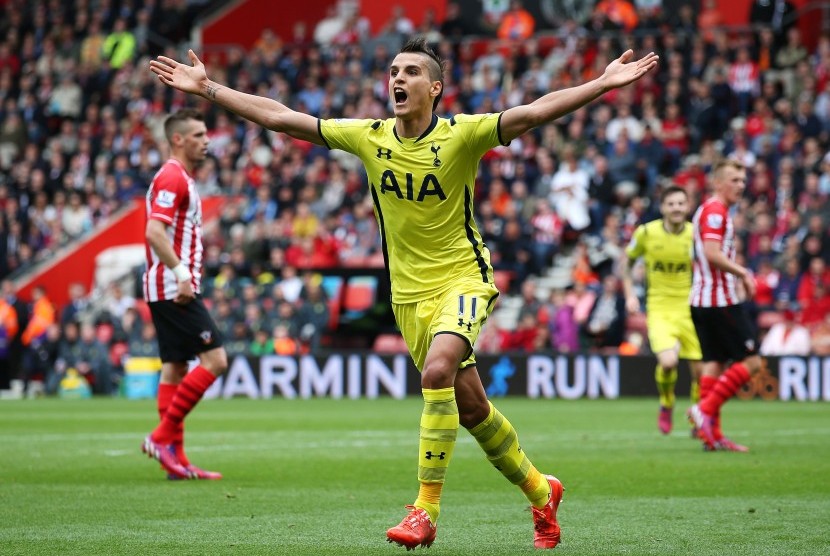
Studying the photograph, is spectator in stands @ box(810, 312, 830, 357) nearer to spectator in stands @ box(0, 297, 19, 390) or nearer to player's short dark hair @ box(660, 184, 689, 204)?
player's short dark hair @ box(660, 184, 689, 204)

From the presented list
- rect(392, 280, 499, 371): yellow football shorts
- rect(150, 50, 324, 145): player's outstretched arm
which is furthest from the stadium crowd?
rect(150, 50, 324, 145): player's outstretched arm

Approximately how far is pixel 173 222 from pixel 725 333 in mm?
5060

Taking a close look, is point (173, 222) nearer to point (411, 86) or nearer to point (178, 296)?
point (178, 296)

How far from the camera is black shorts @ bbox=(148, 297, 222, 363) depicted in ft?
33.3

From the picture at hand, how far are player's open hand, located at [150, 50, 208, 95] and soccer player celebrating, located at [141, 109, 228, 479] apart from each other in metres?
Result: 2.64

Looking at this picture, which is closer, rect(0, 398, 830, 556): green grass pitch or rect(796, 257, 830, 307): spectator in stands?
rect(0, 398, 830, 556): green grass pitch

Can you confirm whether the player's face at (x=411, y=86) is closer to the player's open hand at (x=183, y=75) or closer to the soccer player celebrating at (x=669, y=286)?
the player's open hand at (x=183, y=75)

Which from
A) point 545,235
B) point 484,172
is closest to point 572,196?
point 545,235

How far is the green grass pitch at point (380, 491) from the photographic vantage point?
6.88m

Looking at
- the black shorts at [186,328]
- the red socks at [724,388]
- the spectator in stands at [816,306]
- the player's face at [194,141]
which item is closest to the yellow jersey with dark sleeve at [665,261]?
the red socks at [724,388]

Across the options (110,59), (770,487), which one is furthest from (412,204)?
(110,59)

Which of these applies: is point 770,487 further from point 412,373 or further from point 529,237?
point 529,237

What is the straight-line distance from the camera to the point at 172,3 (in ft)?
112

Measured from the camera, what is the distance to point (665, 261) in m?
14.5
